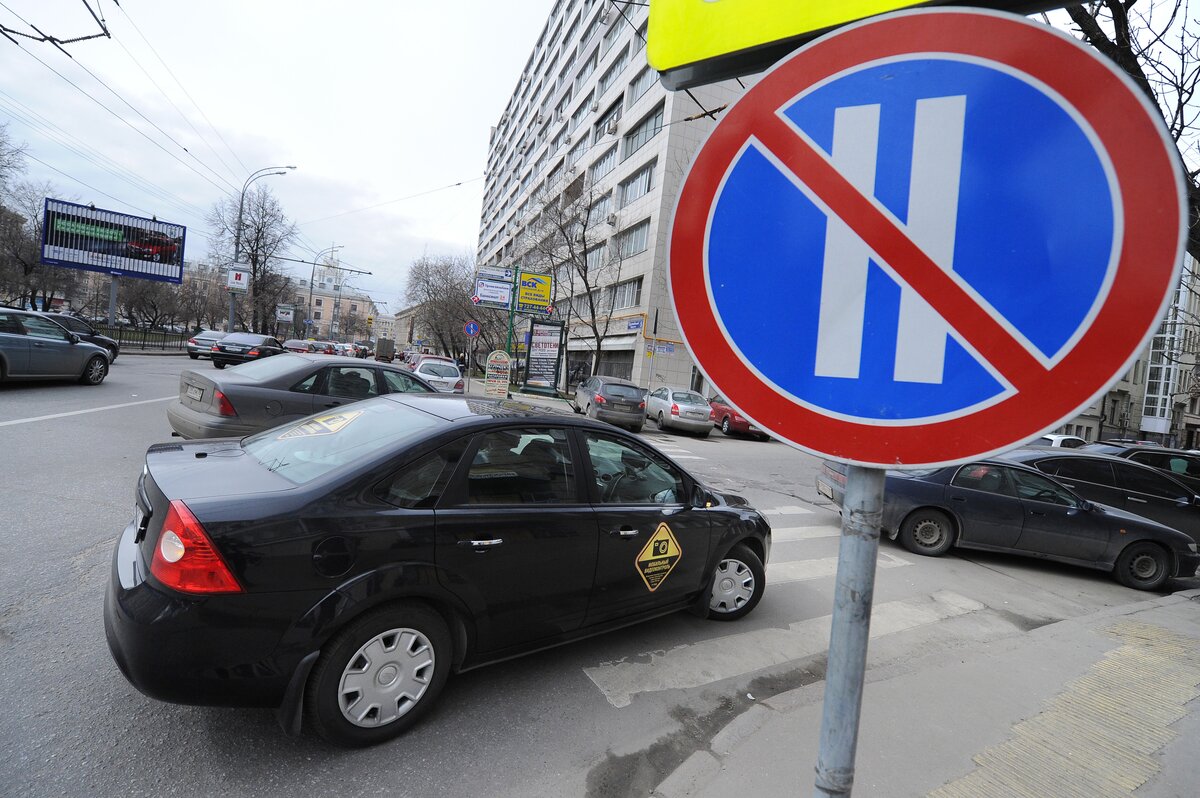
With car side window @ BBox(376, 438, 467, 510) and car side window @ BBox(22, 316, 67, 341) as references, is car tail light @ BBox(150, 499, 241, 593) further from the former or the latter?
car side window @ BBox(22, 316, 67, 341)

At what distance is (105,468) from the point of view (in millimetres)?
6578

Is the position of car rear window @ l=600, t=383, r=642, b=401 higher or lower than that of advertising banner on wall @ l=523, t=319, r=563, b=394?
lower

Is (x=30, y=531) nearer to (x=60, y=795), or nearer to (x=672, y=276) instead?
(x=60, y=795)

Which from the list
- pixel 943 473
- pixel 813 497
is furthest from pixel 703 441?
pixel 943 473

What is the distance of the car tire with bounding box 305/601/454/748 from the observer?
2521 mm

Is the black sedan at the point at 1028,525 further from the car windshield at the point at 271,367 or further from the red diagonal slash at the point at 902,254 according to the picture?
the car windshield at the point at 271,367

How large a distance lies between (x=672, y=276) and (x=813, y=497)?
970cm

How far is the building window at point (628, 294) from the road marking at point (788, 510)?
82.4ft

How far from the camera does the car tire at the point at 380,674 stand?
2.52m

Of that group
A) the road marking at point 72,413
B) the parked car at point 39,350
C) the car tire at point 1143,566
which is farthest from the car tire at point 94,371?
the car tire at point 1143,566

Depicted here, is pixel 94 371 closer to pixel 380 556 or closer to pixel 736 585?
pixel 380 556

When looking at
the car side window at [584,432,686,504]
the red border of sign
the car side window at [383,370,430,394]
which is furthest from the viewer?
the car side window at [383,370,430,394]

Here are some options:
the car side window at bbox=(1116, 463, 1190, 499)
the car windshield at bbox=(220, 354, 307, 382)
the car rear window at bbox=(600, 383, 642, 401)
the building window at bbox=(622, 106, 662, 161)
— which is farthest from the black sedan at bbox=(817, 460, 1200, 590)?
the building window at bbox=(622, 106, 662, 161)

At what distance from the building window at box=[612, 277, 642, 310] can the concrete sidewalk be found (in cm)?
3006
